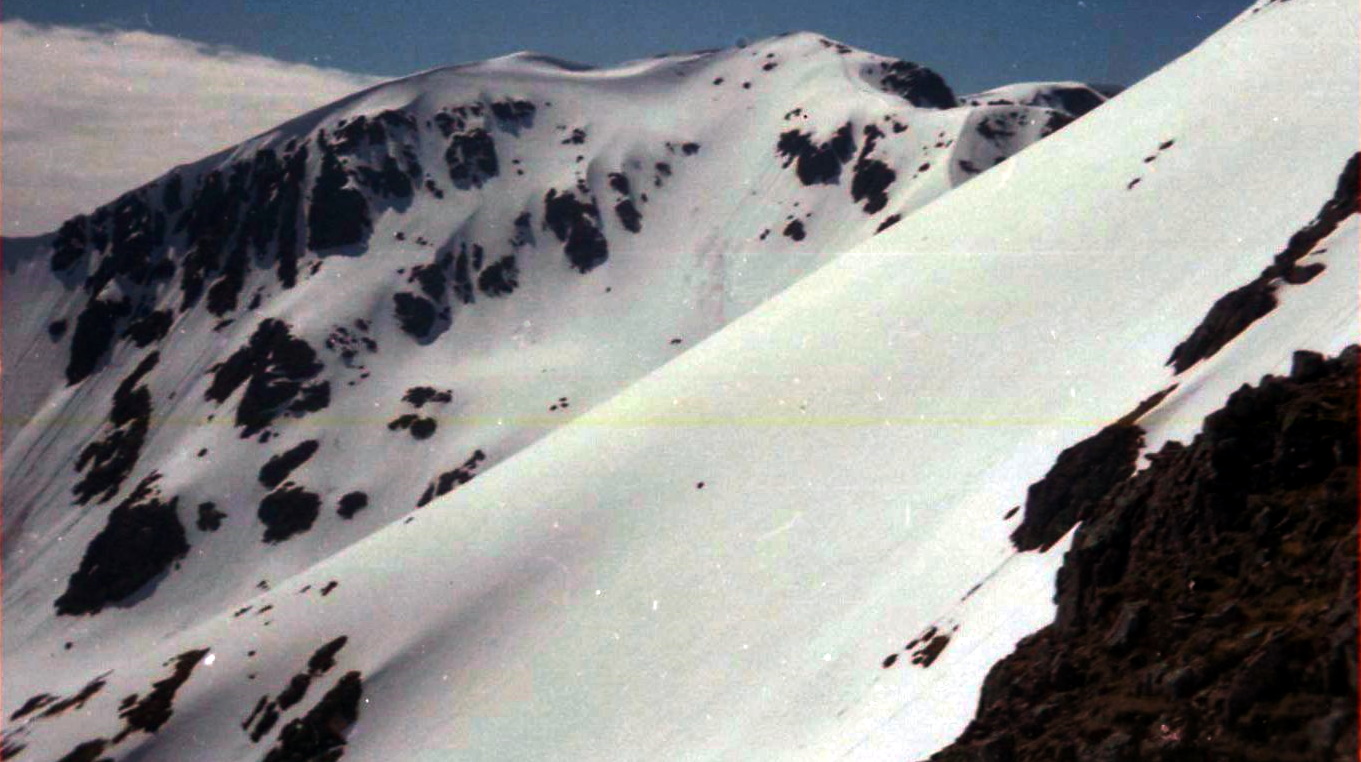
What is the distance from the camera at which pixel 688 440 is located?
69.4m

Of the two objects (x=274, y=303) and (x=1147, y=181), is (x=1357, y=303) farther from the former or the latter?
(x=274, y=303)

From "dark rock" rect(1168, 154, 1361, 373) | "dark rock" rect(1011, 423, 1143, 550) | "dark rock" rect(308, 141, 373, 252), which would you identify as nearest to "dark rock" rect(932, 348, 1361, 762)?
"dark rock" rect(1011, 423, 1143, 550)

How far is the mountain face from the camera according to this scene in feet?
124

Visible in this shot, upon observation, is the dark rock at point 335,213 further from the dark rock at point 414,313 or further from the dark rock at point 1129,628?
the dark rock at point 1129,628

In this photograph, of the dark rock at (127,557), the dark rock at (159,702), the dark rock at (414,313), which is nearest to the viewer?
the dark rock at (159,702)

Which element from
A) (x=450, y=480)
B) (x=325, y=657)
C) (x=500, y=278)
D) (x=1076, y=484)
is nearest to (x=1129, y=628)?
(x=1076, y=484)

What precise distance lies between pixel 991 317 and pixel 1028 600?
38.8 metres

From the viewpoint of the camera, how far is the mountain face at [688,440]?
124 feet

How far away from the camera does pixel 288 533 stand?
12725 centimetres

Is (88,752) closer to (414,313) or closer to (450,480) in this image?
(450,480)

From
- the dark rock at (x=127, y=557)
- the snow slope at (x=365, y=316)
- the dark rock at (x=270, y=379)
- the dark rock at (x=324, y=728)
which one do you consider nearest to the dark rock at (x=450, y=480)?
the snow slope at (x=365, y=316)

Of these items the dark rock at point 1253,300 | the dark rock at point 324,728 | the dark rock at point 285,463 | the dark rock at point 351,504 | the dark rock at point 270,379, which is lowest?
the dark rock at point 1253,300

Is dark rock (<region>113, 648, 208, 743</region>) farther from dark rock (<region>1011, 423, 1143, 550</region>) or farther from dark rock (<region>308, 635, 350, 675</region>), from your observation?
dark rock (<region>1011, 423, 1143, 550</region>)

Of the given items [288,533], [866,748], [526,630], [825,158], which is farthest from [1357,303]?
[825,158]
